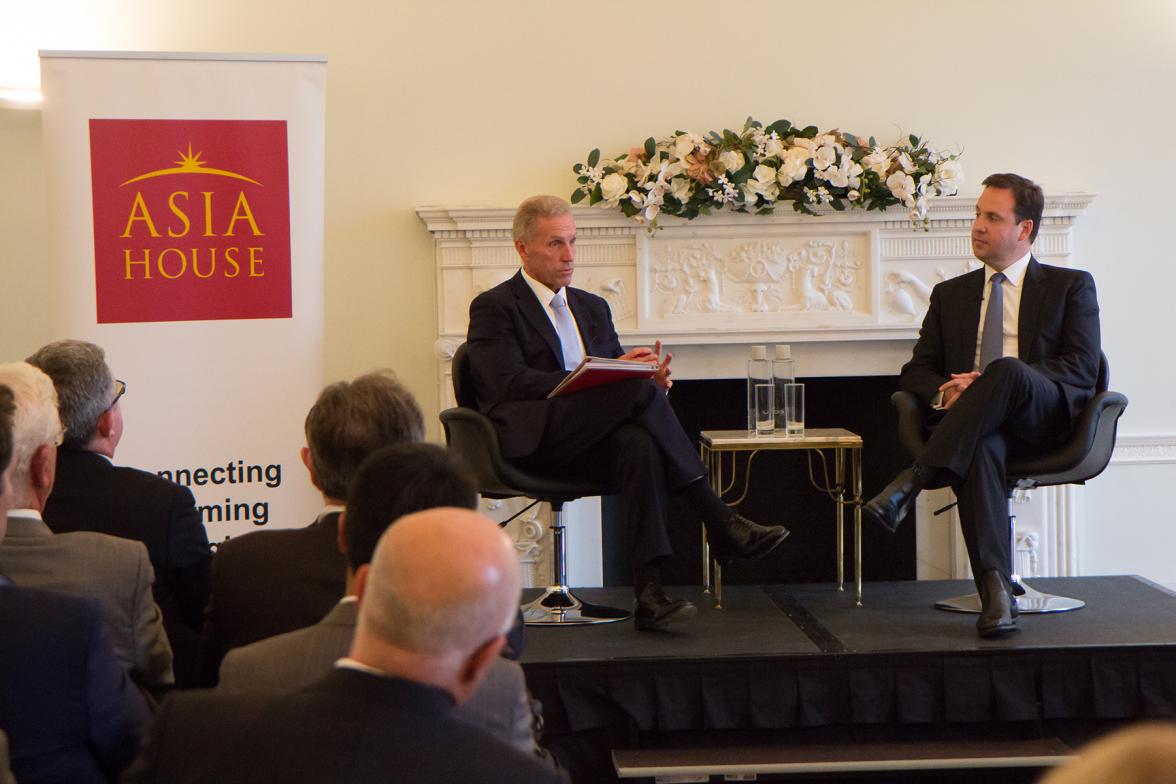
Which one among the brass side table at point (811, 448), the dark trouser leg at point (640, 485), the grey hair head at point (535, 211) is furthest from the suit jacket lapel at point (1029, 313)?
the grey hair head at point (535, 211)

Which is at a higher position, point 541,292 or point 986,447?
point 541,292

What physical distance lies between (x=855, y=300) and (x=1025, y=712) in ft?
6.05

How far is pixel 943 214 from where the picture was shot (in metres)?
4.80

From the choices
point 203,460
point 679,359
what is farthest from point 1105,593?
point 203,460

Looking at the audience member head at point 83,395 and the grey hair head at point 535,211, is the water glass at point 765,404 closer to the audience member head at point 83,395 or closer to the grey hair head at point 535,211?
the grey hair head at point 535,211

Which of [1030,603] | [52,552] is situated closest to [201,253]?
[52,552]

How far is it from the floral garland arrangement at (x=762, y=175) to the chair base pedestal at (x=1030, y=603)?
1.42 m

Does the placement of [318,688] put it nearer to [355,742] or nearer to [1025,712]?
[355,742]

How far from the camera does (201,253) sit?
12.4 feet

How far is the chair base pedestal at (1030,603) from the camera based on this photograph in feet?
12.9

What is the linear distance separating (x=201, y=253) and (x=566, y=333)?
1098mm

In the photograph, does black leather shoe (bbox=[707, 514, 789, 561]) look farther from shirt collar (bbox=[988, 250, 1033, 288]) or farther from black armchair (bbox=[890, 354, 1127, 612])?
shirt collar (bbox=[988, 250, 1033, 288])

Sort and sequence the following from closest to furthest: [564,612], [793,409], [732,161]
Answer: [564,612] < [793,409] < [732,161]

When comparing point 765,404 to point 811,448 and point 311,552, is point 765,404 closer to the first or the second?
point 811,448
